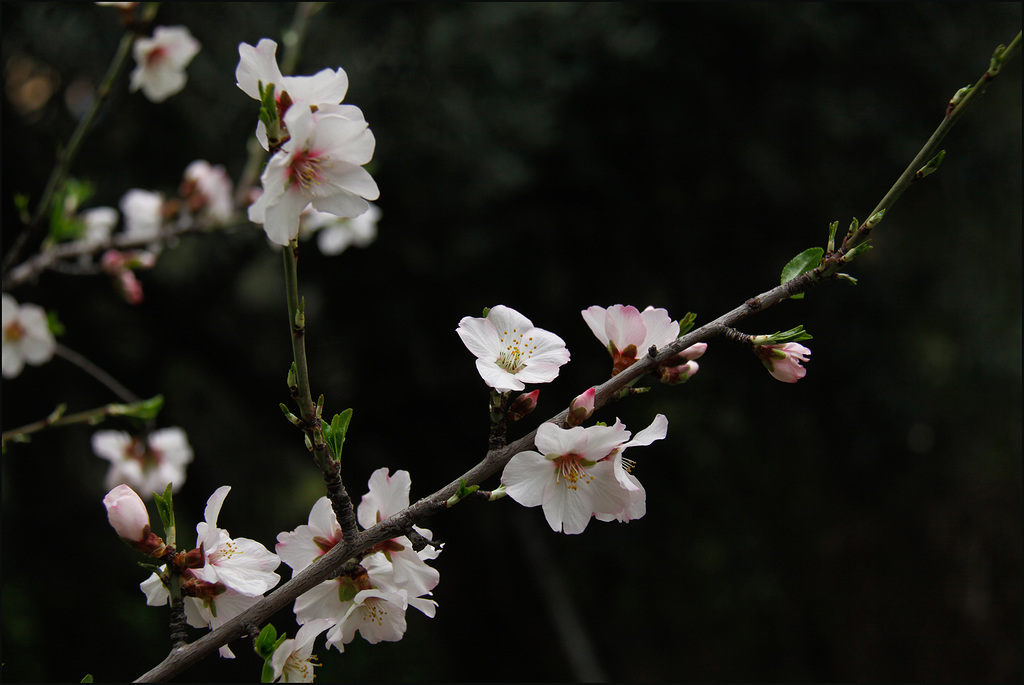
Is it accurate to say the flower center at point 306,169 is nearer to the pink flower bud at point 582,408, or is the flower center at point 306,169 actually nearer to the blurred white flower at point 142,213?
the pink flower bud at point 582,408

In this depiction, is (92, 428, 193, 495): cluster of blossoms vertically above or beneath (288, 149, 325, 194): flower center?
above

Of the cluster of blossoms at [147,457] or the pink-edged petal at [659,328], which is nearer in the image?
the pink-edged petal at [659,328]

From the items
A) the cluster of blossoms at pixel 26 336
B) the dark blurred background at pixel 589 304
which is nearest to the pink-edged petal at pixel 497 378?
the cluster of blossoms at pixel 26 336

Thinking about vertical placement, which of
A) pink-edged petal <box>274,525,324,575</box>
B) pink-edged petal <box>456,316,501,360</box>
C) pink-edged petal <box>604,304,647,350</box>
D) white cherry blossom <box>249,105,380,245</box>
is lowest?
pink-edged petal <box>274,525,324,575</box>

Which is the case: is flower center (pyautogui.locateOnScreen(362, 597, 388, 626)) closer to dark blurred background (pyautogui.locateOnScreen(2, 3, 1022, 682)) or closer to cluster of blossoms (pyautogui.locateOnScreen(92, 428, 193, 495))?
cluster of blossoms (pyautogui.locateOnScreen(92, 428, 193, 495))

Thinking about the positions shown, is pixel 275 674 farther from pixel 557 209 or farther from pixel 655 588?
pixel 655 588

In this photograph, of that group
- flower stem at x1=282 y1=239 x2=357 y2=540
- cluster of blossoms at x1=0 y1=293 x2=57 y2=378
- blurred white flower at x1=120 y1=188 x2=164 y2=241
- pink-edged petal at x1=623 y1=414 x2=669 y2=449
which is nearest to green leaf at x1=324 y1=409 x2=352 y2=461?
flower stem at x1=282 y1=239 x2=357 y2=540
